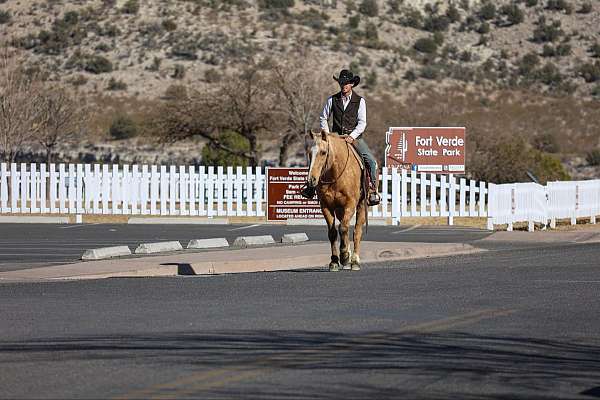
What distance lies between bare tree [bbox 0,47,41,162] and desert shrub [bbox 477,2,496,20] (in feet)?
159

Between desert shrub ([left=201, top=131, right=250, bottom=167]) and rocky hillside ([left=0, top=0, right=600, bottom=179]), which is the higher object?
rocky hillside ([left=0, top=0, right=600, bottom=179])

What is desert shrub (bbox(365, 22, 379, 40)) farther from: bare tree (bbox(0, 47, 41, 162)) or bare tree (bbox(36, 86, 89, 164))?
bare tree (bbox(0, 47, 41, 162))

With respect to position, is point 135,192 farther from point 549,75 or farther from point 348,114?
point 549,75

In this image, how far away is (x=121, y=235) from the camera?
30.7 m

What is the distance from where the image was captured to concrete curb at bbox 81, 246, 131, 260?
2159cm

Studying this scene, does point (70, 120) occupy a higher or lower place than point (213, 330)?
higher

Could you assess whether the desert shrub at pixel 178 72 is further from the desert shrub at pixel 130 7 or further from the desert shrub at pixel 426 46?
the desert shrub at pixel 426 46

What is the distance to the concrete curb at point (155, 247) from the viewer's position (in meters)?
23.0

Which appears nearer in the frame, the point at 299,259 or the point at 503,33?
the point at 299,259

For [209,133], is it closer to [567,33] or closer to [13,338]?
[13,338]

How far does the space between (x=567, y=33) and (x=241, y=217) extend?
2464 inches

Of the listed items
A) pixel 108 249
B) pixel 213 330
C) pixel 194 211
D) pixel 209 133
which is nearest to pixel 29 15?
pixel 209 133

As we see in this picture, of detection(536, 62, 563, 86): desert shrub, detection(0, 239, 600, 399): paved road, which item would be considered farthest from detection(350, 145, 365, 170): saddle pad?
detection(536, 62, 563, 86): desert shrub

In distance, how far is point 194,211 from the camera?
40.9 meters
